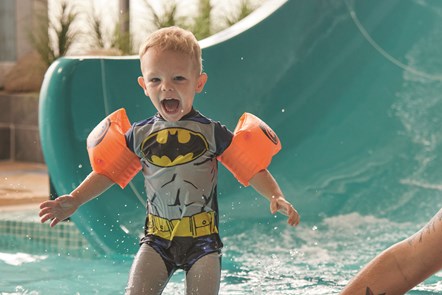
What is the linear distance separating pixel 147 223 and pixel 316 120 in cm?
240

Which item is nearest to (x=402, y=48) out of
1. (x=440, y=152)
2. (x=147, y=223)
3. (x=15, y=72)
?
(x=440, y=152)

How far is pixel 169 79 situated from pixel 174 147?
189 mm

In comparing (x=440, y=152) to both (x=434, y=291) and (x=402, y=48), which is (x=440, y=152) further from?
(x=434, y=291)

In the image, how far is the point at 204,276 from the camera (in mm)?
2406

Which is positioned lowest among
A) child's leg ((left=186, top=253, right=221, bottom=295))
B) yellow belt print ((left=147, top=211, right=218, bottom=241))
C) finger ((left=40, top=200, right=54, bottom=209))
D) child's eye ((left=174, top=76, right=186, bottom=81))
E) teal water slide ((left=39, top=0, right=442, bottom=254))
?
child's leg ((left=186, top=253, right=221, bottom=295))

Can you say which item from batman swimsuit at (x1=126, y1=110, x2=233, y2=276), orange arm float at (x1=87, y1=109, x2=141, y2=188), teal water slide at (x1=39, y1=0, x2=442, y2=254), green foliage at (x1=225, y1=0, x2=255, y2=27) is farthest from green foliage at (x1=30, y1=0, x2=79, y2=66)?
batman swimsuit at (x1=126, y1=110, x2=233, y2=276)

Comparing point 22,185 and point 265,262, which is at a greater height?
point 22,185

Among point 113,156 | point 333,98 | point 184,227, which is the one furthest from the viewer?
point 333,98

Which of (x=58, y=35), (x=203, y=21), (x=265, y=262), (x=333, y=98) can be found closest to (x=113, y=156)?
(x=265, y=262)

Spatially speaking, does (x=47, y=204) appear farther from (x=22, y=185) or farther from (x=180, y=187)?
(x=22, y=185)

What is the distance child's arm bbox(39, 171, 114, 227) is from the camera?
2.46 m

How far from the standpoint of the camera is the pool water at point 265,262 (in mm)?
3551

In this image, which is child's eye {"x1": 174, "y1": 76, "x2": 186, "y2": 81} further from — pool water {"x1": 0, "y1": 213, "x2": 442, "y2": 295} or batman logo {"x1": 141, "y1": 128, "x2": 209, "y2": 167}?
pool water {"x1": 0, "y1": 213, "x2": 442, "y2": 295}

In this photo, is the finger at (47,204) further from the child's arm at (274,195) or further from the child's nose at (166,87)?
the child's arm at (274,195)
